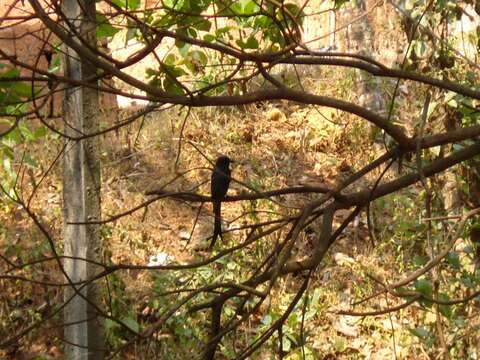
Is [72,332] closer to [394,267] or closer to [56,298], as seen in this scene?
[56,298]

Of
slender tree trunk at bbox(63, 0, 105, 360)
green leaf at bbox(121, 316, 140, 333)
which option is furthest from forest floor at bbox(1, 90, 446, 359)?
slender tree trunk at bbox(63, 0, 105, 360)

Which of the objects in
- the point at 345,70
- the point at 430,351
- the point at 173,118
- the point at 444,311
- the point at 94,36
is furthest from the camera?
the point at 345,70

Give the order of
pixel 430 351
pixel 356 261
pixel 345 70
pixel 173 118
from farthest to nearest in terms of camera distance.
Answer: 1. pixel 345 70
2. pixel 173 118
3. pixel 356 261
4. pixel 430 351

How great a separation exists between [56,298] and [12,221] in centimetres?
87

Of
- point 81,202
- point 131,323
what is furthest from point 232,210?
point 81,202

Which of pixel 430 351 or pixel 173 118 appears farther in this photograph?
pixel 173 118

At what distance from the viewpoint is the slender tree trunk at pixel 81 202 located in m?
3.64

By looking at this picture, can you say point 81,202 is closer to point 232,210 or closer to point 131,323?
point 131,323

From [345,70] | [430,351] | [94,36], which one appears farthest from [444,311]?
[345,70]

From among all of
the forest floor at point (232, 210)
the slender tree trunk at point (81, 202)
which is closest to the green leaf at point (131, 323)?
the forest floor at point (232, 210)

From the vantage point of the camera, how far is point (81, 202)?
12.3ft

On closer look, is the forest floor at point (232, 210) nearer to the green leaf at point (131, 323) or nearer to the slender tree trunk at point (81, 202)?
the green leaf at point (131, 323)

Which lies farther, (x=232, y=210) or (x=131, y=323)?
(x=232, y=210)

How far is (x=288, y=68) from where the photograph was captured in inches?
315
